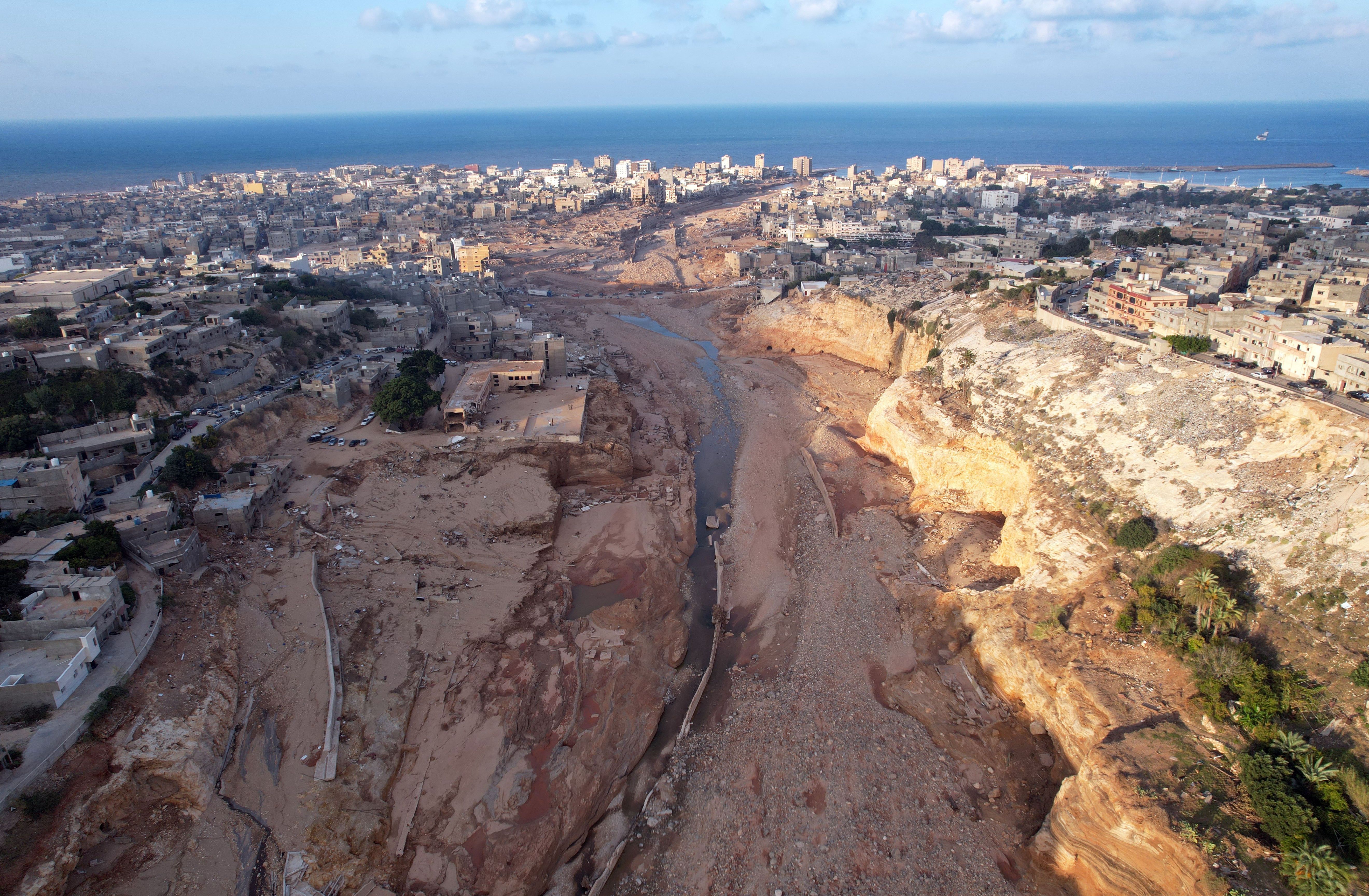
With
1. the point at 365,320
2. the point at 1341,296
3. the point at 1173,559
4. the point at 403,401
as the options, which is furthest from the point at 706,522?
the point at 1341,296

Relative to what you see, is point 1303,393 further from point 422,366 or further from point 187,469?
point 187,469

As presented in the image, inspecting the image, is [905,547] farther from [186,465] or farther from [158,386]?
[158,386]

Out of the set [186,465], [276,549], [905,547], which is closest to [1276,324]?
[905,547]

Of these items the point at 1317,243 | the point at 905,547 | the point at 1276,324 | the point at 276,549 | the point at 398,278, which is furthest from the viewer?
the point at 398,278

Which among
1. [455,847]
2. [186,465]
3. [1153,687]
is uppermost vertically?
[186,465]

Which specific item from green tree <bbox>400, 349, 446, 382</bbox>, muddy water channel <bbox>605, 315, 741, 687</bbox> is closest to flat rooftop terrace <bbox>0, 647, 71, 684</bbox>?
muddy water channel <bbox>605, 315, 741, 687</bbox>
